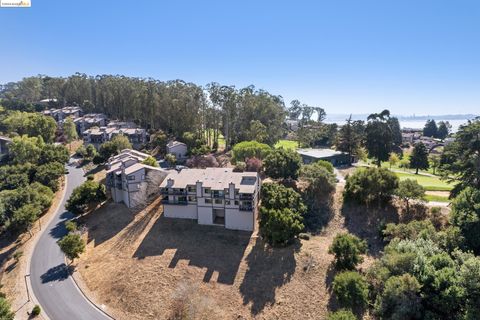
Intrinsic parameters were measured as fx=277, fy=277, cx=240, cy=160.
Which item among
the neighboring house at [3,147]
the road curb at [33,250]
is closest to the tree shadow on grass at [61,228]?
the road curb at [33,250]

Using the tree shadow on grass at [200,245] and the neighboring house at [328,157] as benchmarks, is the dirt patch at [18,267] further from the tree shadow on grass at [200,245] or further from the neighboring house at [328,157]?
the neighboring house at [328,157]

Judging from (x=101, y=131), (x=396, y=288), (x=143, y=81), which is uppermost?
(x=143, y=81)

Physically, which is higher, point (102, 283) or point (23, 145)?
point (23, 145)

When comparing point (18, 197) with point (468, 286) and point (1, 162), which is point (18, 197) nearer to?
point (1, 162)

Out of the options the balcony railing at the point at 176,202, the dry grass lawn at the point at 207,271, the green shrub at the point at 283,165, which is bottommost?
the dry grass lawn at the point at 207,271

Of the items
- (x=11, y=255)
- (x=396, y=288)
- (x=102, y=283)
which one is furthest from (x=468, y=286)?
Answer: (x=11, y=255)
